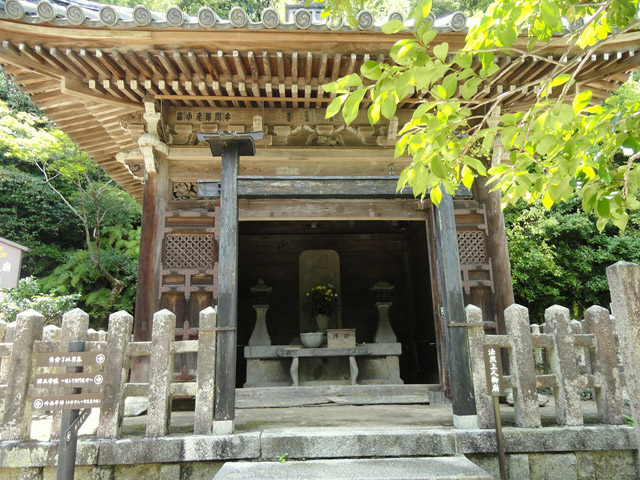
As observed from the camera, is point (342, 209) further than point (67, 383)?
Yes

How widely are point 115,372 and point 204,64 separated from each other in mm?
3652

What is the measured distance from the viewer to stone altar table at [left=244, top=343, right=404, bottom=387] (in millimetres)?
7457

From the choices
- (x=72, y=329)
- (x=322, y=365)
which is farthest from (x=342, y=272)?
(x=72, y=329)

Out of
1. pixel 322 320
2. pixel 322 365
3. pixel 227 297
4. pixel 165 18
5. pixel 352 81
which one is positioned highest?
pixel 165 18

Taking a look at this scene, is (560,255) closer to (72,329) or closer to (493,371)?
(493,371)

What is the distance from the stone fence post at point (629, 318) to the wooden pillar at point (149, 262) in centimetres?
506

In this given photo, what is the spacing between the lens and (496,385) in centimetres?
357

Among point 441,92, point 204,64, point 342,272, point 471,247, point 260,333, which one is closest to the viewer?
point 441,92

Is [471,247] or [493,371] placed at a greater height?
[471,247]

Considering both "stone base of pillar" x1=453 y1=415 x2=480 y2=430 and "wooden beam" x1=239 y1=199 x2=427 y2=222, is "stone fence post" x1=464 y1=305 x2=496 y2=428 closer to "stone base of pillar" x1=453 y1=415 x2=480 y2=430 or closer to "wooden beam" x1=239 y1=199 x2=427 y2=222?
"stone base of pillar" x1=453 y1=415 x2=480 y2=430

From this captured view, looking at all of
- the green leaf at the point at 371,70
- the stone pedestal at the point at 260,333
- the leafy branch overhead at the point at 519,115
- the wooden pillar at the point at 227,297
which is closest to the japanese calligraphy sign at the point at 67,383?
the wooden pillar at the point at 227,297

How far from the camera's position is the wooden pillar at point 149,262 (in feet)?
18.0

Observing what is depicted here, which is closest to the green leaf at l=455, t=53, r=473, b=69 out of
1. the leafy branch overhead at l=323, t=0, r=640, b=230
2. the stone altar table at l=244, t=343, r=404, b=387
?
the leafy branch overhead at l=323, t=0, r=640, b=230

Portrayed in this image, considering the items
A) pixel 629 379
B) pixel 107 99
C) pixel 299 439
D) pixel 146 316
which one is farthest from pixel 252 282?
pixel 629 379
